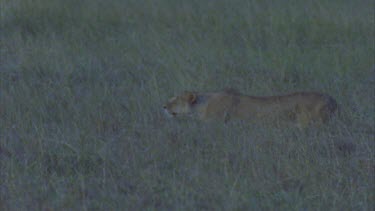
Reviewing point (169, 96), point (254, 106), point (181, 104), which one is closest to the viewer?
point (254, 106)

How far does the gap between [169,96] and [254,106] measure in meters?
1.00

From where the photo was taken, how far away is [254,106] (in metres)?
7.09

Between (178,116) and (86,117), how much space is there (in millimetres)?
939

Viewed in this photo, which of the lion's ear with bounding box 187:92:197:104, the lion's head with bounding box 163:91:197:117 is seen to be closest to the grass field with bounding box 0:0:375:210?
the lion's head with bounding box 163:91:197:117

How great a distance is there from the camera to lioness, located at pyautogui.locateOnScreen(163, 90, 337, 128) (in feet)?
22.3

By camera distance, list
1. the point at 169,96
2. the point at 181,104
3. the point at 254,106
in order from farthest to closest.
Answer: the point at 169,96
the point at 181,104
the point at 254,106

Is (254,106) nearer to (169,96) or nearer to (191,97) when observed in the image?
(191,97)

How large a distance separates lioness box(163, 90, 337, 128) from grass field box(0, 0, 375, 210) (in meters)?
0.18

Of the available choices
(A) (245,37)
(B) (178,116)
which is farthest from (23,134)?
(A) (245,37)

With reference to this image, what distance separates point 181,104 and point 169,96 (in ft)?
1.25

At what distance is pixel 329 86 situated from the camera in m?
8.09

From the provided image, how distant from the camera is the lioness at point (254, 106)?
6805 mm

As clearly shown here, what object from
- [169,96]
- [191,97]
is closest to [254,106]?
[191,97]

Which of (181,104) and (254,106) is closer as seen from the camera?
(254,106)
